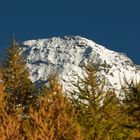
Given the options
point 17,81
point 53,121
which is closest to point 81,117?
point 53,121

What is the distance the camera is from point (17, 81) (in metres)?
Answer: 46.2

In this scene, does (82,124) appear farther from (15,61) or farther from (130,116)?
(15,61)

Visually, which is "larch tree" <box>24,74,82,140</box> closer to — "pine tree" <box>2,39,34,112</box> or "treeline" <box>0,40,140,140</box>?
"treeline" <box>0,40,140,140</box>

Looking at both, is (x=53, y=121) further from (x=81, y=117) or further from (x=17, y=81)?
(x=17, y=81)

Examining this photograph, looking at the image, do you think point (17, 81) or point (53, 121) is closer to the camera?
point (53, 121)

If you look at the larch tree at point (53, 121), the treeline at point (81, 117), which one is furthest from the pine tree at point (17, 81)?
the larch tree at point (53, 121)

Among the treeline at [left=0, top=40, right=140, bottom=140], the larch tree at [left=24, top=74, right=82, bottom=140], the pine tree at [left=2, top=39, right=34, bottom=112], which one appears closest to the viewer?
the larch tree at [left=24, top=74, right=82, bottom=140]

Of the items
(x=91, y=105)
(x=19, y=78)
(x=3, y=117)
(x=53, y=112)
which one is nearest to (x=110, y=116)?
(x=91, y=105)

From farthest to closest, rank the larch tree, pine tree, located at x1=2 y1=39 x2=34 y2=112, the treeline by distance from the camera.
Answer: pine tree, located at x1=2 y1=39 x2=34 y2=112, the treeline, the larch tree

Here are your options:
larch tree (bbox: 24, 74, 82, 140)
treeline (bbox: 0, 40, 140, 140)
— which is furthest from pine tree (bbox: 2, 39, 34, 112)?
larch tree (bbox: 24, 74, 82, 140)

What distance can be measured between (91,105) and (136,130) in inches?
152

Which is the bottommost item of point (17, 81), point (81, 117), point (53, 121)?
point (53, 121)

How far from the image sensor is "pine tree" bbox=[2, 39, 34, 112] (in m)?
45.4

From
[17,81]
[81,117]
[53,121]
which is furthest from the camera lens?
[17,81]
